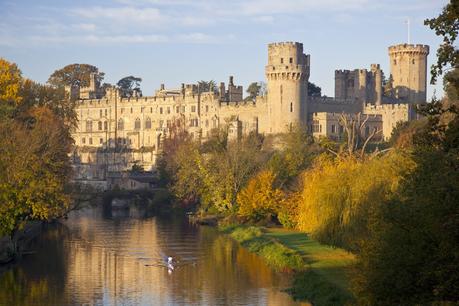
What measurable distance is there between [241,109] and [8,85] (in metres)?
34.5

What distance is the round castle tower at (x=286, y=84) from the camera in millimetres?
85188

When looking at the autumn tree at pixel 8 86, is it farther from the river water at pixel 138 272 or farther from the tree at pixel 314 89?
the tree at pixel 314 89

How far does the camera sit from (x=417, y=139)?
851 inches

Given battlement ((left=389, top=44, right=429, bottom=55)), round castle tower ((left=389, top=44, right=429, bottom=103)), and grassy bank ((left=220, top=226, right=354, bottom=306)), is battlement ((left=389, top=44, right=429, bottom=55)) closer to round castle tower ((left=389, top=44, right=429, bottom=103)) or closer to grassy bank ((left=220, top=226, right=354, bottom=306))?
round castle tower ((left=389, top=44, right=429, bottom=103))

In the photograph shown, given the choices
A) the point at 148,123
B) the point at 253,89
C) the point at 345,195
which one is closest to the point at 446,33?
the point at 345,195

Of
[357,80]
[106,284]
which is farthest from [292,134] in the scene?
[106,284]

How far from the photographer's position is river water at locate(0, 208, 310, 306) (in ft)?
110

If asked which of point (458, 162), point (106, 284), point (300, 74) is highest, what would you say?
point (300, 74)

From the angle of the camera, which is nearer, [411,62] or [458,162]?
[458,162]

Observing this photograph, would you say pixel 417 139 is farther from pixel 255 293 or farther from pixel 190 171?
pixel 190 171

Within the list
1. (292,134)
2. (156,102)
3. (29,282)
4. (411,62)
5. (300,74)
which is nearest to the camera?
(29,282)

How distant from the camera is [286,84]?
85312 mm

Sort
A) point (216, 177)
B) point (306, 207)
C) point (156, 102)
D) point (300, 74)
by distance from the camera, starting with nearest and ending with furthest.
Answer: point (306, 207), point (216, 177), point (300, 74), point (156, 102)

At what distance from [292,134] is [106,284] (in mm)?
40258
